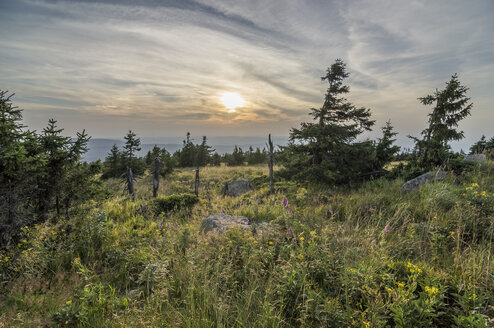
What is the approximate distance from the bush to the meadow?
2.76 meters

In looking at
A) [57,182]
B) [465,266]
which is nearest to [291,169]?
Result: [465,266]

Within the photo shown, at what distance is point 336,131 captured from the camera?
1062cm

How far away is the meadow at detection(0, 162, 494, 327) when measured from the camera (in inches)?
86.5

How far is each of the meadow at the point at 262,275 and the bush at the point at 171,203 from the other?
276 cm

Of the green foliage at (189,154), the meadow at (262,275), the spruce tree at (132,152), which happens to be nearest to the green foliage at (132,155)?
the spruce tree at (132,152)

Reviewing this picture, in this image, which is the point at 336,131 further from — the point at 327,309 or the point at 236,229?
the point at 327,309

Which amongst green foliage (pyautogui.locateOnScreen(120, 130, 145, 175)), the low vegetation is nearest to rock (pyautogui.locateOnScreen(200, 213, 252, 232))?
the low vegetation

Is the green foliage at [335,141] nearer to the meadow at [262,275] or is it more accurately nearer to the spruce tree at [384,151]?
the spruce tree at [384,151]

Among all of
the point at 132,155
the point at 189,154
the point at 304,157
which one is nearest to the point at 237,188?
the point at 304,157

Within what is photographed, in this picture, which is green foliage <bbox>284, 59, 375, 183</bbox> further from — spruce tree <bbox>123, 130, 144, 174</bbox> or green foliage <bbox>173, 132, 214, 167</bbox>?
green foliage <bbox>173, 132, 214, 167</bbox>

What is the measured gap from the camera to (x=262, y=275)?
128 inches

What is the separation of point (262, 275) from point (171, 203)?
701 cm

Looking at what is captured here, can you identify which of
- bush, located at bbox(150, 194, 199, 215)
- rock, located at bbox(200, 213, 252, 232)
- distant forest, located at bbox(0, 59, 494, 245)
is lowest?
bush, located at bbox(150, 194, 199, 215)

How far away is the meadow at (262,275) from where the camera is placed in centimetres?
220
